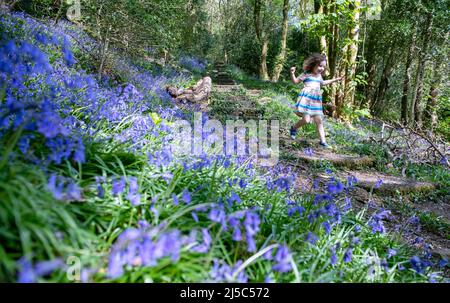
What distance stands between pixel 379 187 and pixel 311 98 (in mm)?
1851

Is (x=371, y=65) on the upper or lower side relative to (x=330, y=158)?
upper

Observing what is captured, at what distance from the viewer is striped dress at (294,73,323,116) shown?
5535 mm

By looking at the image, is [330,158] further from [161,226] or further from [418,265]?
[161,226]

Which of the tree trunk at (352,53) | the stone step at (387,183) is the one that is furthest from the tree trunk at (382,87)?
the stone step at (387,183)

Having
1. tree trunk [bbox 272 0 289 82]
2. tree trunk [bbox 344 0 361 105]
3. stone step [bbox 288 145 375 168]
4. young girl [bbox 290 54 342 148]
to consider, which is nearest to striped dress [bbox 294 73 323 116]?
young girl [bbox 290 54 342 148]

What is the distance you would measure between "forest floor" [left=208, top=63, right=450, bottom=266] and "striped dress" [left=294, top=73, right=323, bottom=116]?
0.61m

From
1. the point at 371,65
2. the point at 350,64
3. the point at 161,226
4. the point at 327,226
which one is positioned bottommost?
the point at 327,226

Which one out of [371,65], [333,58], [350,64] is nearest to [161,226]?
[350,64]

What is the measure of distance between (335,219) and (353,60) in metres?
6.78

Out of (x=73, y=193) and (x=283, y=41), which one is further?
(x=283, y=41)

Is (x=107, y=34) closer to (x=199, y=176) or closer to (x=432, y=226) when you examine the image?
(x=199, y=176)

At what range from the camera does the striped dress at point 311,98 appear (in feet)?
18.2

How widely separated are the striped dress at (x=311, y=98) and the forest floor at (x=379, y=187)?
24.0 inches

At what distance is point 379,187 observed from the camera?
4.45 meters
